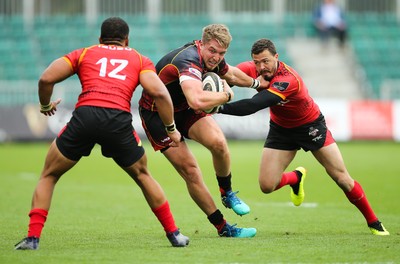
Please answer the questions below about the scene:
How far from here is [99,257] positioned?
7.75 meters

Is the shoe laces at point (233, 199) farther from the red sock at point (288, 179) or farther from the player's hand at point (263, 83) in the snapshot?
the player's hand at point (263, 83)

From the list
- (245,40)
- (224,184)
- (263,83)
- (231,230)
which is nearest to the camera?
(231,230)

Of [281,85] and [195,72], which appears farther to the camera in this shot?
[281,85]

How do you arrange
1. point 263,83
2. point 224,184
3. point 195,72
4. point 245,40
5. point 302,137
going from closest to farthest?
point 195,72
point 224,184
point 263,83
point 302,137
point 245,40

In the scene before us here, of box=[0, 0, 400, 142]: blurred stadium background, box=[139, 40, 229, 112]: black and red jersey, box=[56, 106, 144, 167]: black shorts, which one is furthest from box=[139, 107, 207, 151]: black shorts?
box=[0, 0, 400, 142]: blurred stadium background

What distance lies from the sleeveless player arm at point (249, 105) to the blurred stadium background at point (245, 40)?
18.6m

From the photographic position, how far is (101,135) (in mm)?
8133

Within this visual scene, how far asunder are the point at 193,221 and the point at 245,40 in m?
22.5

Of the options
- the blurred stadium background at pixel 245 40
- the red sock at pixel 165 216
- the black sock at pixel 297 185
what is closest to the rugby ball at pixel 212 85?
the red sock at pixel 165 216

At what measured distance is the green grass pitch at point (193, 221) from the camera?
311 inches

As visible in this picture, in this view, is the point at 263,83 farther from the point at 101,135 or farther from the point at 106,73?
the point at 101,135

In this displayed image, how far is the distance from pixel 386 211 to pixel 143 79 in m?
5.14

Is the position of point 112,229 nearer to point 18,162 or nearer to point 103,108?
→ point 103,108

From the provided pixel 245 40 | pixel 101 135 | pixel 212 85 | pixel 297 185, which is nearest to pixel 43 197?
pixel 101 135
